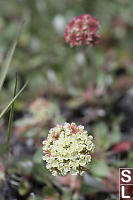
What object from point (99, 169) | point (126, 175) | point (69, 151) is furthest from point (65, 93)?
point (69, 151)

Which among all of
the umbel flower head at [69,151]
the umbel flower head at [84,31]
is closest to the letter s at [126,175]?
the umbel flower head at [69,151]

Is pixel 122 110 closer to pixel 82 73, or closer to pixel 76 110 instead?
pixel 76 110

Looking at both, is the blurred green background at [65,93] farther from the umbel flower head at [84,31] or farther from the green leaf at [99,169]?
the umbel flower head at [84,31]

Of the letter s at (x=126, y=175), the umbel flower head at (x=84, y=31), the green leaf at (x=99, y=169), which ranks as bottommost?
the letter s at (x=126, y=175)

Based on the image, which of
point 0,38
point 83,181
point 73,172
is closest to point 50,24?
point 0,38

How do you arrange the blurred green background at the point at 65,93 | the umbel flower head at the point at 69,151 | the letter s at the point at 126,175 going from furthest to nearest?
the blurred green background at the point at 65,93 < the letter s at the point at 126,175 < the umbel flower head at the point at 69,151

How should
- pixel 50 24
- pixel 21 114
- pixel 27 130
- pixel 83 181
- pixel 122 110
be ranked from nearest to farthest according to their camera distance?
pixel 83 181 → pixel 27 130 → pixel 122 110 → pixel 21 114 → pixel 50 24

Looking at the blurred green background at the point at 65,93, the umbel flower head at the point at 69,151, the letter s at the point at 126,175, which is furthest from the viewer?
the blurred green background at the point at 65,93
